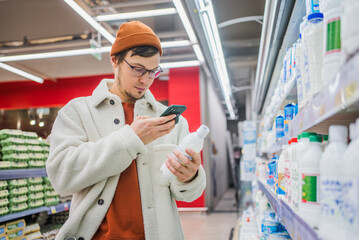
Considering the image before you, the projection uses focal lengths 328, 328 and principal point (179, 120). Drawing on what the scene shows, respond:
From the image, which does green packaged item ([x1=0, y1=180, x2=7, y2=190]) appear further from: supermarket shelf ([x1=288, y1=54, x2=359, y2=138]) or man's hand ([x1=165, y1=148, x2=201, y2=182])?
supermarket shelf ([x1=288, y1=54, x2=359, y2=138])

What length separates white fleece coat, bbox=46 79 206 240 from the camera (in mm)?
1423

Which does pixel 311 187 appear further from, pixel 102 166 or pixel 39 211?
pixel 39 211

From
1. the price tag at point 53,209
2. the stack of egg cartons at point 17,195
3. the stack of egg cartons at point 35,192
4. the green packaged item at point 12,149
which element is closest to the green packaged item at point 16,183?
the stack of egg cartons at point 17,195

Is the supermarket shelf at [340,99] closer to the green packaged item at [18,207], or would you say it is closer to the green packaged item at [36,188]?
→ the green packaged item at [18,207]

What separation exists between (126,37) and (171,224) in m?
0.94

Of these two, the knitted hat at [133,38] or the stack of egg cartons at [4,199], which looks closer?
the knitted hat at [133,38]

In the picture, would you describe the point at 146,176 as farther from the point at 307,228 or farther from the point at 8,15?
the point at 8,15

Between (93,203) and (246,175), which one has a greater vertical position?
(93,203)

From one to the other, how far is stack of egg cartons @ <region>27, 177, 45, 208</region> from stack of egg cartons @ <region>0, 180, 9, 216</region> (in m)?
0.33

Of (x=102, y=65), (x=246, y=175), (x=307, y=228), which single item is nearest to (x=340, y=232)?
(x=307, y=228)

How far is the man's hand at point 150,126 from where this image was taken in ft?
4.76

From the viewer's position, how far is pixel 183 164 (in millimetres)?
1433

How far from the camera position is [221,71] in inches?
241

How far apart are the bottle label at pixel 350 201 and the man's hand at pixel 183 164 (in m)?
0.74
